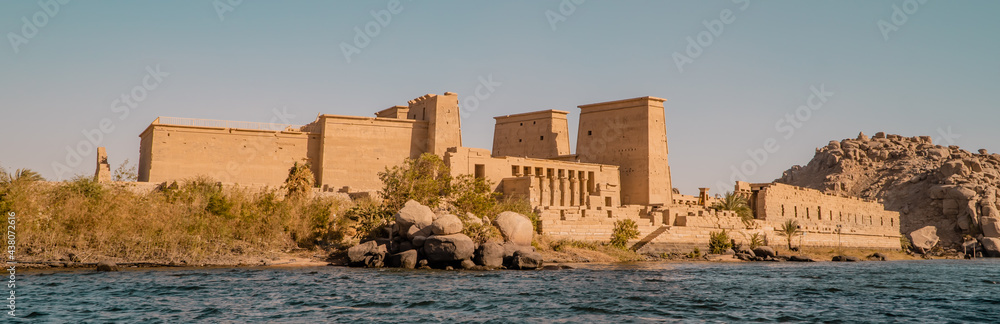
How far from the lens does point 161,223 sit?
2589 centimetres

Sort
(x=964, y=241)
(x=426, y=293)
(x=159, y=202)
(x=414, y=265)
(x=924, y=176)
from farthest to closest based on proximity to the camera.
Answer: (x=924, y=176)
(x=964, y=241)
(x=159, y=202)
(x=414, y=265)
(x=426, y=293)

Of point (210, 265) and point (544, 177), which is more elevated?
point (544, 177)

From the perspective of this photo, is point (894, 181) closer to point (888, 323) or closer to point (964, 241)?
point (964, 241)

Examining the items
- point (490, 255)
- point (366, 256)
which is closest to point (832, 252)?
point (490, 255)

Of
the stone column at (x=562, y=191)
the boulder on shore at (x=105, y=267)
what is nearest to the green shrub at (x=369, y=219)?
the boulder on shore at (x=105, y=267)

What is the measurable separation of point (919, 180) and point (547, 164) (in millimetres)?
45675

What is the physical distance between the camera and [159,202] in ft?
91.1

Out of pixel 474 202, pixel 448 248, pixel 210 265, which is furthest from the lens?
Answer: pixel 474 202

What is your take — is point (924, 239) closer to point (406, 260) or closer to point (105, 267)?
point (406, 260)

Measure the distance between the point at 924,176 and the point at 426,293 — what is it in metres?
67.7

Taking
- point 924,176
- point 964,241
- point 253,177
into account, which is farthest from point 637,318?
Answer: point 924,176

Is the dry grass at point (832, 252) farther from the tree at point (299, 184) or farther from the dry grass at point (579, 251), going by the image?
the tree at point (299, 184)

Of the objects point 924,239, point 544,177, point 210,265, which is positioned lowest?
point 210,265
